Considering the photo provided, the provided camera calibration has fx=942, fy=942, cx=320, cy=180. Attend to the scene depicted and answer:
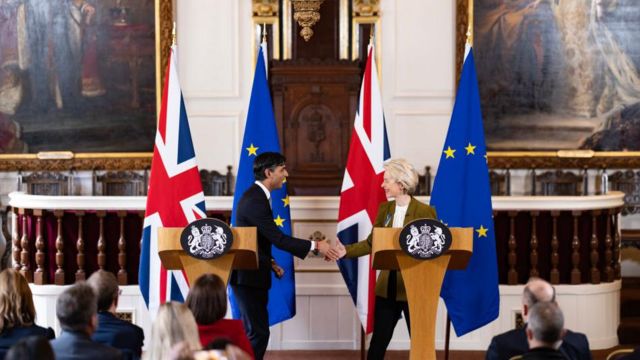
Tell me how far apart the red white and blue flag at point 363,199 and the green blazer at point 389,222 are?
28.4 inches

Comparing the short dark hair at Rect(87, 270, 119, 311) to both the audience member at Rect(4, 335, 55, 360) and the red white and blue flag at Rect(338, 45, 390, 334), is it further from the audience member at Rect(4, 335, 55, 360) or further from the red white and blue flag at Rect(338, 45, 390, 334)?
the red white and blue flag at Rect(338, 45, 390, 334)

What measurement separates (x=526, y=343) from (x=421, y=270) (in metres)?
1.35

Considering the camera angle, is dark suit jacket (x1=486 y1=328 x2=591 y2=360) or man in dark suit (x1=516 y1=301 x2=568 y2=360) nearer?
man in dark suit (x1=516 y1=301 x2=568 y2=360)

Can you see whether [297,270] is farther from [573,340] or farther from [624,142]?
[624,142]

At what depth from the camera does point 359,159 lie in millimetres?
7051

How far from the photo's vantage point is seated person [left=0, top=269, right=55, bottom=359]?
4406 millimetres

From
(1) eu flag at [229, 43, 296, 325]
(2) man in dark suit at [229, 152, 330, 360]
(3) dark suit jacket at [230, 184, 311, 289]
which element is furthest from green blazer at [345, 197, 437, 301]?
(1) eu flag at [229, 43, 296, 325]

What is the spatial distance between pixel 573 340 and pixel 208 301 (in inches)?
65.6

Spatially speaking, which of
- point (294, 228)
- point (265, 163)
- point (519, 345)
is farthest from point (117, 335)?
point (294, 228)

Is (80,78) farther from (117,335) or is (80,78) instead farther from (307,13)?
(117,335)

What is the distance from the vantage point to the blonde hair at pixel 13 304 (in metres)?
4.43

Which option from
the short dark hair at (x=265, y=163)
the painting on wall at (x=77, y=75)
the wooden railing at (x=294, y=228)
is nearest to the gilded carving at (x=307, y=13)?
the painting on wall at (x=77, y=75)

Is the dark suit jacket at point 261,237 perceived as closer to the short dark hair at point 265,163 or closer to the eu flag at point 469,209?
the short dark hair at point 265,163

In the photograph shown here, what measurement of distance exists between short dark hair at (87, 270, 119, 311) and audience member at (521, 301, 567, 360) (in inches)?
77.2
